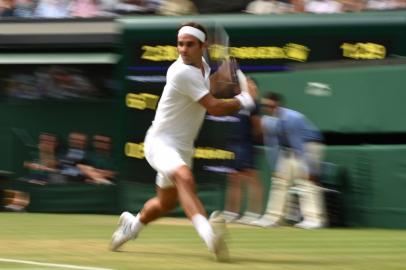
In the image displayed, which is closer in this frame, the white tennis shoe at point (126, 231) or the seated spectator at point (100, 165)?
the white tennis shoe at point (126, 231)

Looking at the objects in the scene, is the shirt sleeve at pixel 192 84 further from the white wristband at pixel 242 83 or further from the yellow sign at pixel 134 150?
the yellow sign at pixel 134 150

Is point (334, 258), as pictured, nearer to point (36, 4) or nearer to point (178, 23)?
point (178, 23)

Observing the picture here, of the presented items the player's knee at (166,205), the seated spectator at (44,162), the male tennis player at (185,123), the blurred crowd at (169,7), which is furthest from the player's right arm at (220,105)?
the seated spectator at (44,162)

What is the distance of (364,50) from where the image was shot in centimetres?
1540

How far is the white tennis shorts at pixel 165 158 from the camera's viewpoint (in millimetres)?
8297

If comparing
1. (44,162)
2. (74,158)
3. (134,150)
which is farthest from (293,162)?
(44,162)

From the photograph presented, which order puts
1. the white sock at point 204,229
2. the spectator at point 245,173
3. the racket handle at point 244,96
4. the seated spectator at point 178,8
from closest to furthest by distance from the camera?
the white sock at point 204,229 → the racket handle at point 244,96 → the spectator at point 245,173 → the seated spectator at point 178,8

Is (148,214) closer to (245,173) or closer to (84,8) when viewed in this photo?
(245,173)

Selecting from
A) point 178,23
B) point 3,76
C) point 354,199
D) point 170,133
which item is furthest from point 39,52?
point 170,133

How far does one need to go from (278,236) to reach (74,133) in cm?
684

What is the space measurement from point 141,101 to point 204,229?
906 cm

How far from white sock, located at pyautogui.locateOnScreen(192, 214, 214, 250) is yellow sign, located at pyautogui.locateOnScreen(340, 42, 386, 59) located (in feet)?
25.7

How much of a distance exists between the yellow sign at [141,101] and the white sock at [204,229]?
8.81 m

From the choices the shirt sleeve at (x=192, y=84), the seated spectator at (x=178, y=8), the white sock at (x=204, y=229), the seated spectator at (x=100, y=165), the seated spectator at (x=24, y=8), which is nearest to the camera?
the white sock at (x=204, y=229)
